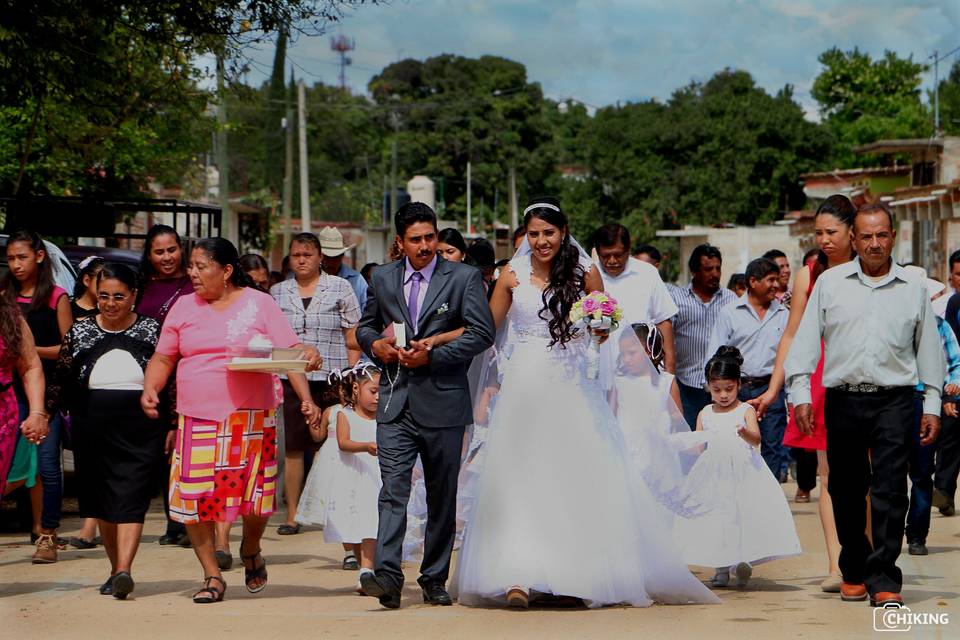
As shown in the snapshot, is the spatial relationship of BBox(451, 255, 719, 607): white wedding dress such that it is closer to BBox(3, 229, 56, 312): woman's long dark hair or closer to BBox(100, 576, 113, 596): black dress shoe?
BBox(100, 576, 113, 596): black dress shoe

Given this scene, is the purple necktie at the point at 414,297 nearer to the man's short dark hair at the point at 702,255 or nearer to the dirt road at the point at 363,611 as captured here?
the dirt road at the point at 363,611

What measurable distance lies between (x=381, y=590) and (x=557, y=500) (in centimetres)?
107

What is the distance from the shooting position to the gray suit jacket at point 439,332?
26.5 ft

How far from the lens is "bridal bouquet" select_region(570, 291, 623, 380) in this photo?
8148 mm

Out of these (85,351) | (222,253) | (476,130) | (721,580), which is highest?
(476,130)

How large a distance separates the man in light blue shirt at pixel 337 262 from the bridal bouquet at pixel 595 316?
486 centimetres

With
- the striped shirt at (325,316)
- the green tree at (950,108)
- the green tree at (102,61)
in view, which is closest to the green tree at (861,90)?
the green tree at (950,108)

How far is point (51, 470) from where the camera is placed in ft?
34.6

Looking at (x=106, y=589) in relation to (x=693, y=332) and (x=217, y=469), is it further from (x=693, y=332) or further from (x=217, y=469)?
(x=693, y=332)

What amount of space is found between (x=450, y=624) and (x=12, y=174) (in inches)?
610

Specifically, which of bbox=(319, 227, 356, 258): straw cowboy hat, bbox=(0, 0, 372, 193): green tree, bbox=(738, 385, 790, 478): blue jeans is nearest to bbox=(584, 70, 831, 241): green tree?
bbox=(0, 0, 372, 193): green tree

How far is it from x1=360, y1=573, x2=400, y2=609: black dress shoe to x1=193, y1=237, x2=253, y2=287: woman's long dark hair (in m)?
1.84

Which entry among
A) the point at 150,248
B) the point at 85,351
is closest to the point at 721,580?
the point at 85,351

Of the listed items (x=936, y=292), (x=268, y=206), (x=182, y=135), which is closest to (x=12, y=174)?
(x=182, y=135)
